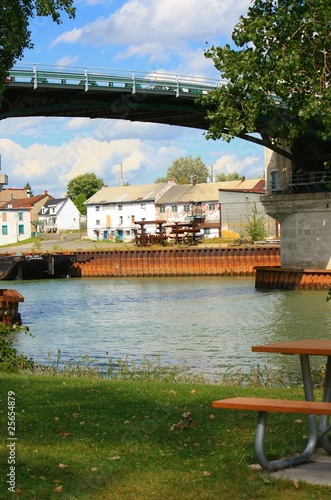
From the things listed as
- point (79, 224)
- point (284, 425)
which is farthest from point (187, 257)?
point (284, 425)

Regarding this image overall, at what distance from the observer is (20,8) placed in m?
17.4

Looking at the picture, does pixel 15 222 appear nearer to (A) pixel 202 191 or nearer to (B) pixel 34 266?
(A) pixel 202 191

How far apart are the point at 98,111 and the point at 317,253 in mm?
16780

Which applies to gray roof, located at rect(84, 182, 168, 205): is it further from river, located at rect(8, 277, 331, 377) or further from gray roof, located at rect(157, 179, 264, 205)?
river, located at rect(8, 277, 331, 377)

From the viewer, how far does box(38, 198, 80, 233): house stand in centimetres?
13388

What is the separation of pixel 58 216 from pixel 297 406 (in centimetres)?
12798

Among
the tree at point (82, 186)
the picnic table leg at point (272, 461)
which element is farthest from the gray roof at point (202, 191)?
the picnic table leg at point (272, 461)

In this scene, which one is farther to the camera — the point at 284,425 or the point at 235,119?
the point at 235,119

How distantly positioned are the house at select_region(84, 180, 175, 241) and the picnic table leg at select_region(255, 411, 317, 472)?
106m

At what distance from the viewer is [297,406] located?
23.5ft

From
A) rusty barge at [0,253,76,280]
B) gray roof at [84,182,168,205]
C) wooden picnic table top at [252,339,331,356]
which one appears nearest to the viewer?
wooden picnic table top at [252,339,331,356]

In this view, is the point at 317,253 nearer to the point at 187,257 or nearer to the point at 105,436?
the point at 187,257

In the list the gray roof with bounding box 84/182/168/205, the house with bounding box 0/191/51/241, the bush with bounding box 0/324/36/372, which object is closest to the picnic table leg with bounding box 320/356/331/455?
the bush with bounding box 0/324/36/372

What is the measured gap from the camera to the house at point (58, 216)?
134 m
